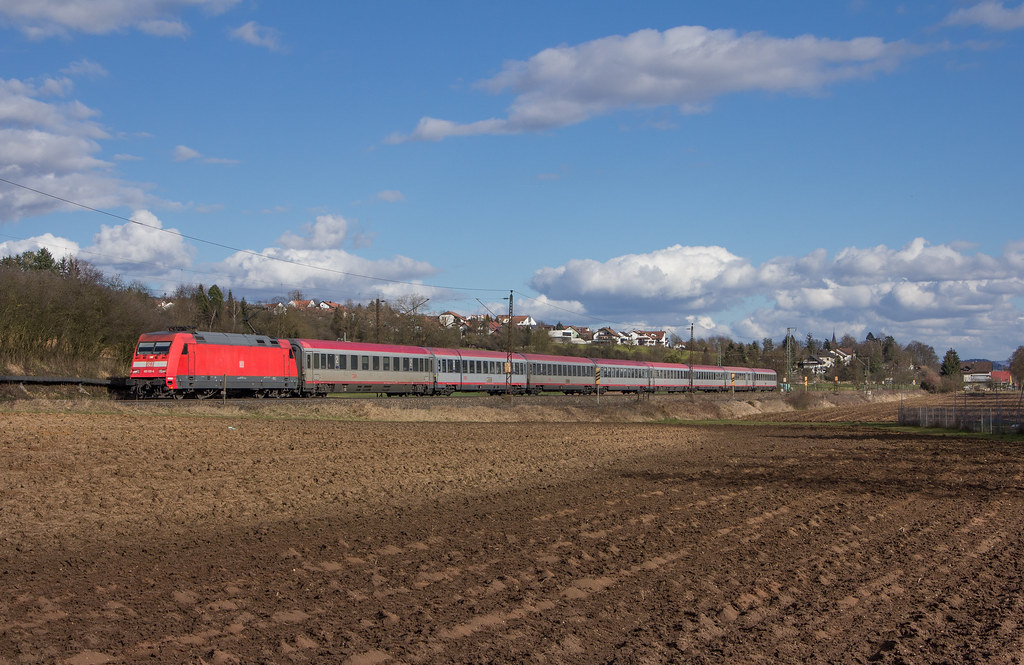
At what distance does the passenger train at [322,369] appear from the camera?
40.9 m

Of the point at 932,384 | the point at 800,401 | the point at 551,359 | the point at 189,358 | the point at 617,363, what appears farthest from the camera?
the point at 932,384

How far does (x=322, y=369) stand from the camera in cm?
5028

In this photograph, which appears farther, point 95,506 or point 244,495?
point 244,495

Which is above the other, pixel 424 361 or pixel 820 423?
pixel 424 361

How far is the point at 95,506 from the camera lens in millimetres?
15336

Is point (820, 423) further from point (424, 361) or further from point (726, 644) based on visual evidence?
point (726, 644)

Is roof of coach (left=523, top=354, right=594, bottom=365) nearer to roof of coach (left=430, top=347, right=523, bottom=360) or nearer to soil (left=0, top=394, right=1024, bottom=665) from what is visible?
roof of coach (left=430, top=347, right=523, bottom=360)

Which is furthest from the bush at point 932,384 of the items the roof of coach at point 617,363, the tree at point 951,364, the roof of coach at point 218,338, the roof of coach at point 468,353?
the roof of coach at point 218,338

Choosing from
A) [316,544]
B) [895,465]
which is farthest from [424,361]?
[316,544]

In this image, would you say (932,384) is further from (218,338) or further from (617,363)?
(218,338)

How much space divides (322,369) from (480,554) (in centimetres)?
3939

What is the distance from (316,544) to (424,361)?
44488 mm

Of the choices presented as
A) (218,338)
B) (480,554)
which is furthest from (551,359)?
(480,554)

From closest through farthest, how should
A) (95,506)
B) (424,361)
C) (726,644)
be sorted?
(726,644) < (95,506) < (424,361)
